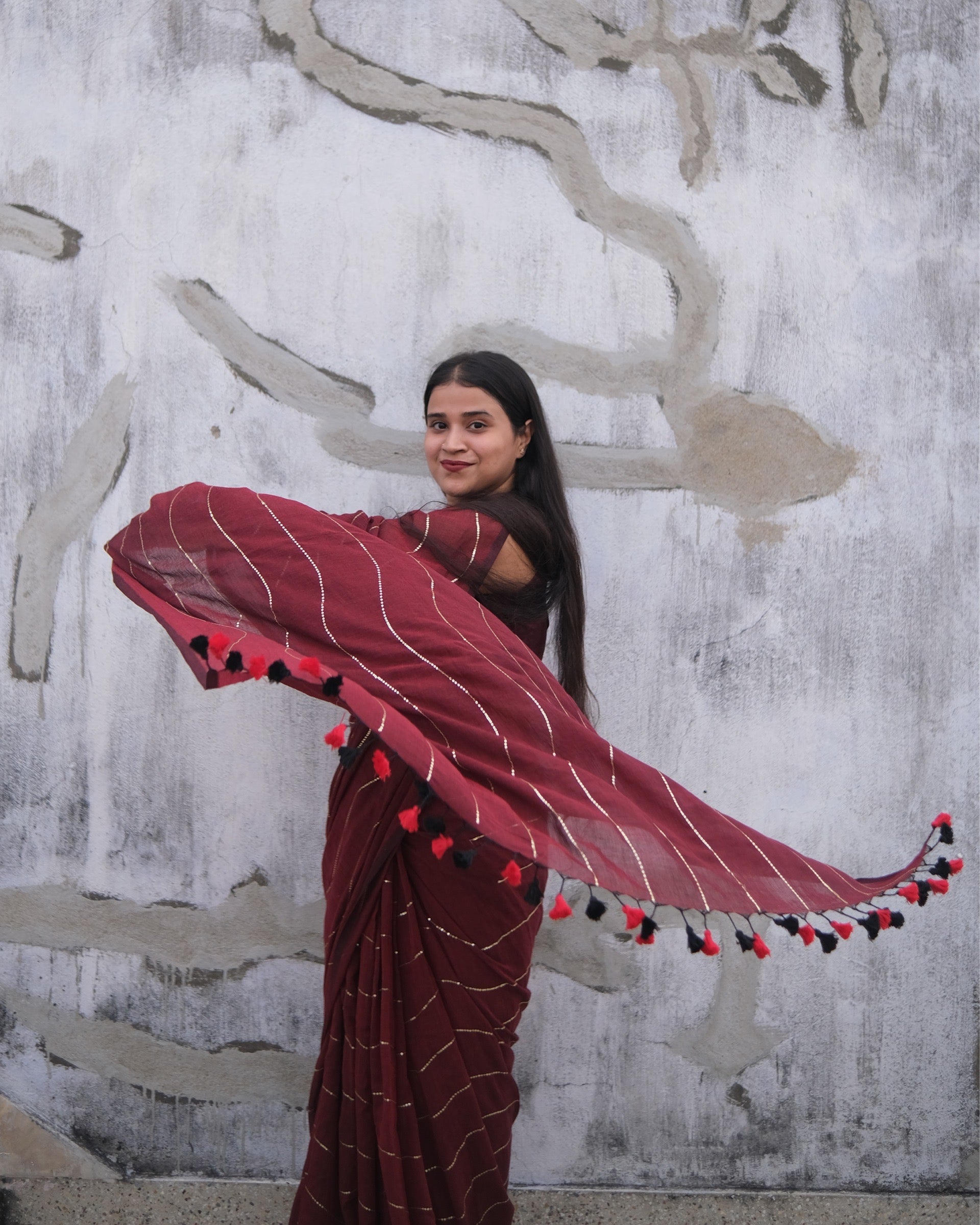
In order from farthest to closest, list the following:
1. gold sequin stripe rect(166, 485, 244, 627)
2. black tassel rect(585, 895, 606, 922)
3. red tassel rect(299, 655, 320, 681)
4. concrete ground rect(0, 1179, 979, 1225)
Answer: concrete ground rect(0, 1179, 979, 1225)
gold sequin stripe rect(166, 485, 244, 627)
red tassel rect(299, 655, 320, 681)
black tassel rect(585, 895, 606, 922)

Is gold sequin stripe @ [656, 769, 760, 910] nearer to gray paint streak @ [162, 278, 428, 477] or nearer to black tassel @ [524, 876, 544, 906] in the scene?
black tassel @ [524, 876, 544, 906]

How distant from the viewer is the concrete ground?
2.07 metres

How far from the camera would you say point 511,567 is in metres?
1.64

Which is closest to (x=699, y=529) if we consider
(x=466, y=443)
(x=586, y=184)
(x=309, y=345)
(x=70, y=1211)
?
(x=466, y=443)

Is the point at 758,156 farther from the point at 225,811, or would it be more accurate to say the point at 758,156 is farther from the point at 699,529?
the point at 225,811

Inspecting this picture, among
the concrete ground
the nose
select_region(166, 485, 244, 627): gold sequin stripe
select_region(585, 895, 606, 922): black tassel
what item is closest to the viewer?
select_region(585, 895, 606, 922): black tassel

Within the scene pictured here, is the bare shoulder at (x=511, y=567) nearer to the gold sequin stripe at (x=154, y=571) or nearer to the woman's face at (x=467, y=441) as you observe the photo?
the woman's face at (x=467, y=441)

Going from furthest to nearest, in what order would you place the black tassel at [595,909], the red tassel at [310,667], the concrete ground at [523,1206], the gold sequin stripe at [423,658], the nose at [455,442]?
the concrete ground at [523,1206]
the nose at [455,442]
the gold sequin stripe at [423,658]
the red tassel at [310,667]
the black tassel at [595,909]

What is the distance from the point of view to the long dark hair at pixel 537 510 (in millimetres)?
1654

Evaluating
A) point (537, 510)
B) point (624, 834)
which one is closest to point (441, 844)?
point (624, 834)

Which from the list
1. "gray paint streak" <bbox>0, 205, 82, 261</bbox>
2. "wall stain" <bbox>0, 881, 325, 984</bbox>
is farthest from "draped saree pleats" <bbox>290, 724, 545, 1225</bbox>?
"gray paint streak" <bbox>0, 205, 82, 261</bbox>

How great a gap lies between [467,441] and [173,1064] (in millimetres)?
1494

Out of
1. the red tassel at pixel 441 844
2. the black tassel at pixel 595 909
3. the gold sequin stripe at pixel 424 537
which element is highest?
the gold sequin stripe at pixel 424 537

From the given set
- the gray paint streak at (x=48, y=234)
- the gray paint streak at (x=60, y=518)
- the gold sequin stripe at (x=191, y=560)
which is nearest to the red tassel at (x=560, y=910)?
the gold sequin stripe at (x=191, y=560)
